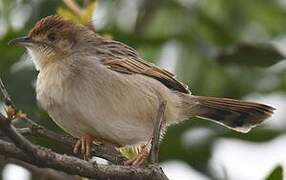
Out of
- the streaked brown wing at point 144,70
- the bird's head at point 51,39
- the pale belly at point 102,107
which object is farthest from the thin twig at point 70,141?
the bird's head at point 51,39

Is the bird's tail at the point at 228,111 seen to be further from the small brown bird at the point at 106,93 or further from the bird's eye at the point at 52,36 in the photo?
the bird's eye at the point at 52,36

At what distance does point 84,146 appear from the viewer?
537cm

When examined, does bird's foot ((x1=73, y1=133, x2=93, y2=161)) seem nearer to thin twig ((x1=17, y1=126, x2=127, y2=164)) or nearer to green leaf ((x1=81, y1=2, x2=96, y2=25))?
thin twig ((x1=17, y1=126, x2=127, y2=164))

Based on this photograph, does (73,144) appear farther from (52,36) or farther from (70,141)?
(52,36)

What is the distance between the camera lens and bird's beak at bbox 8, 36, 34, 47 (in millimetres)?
6031

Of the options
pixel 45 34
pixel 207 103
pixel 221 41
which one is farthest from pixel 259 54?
pixel 45 34

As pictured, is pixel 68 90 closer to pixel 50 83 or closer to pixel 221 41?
pixel 50 83

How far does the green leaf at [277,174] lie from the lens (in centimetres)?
541

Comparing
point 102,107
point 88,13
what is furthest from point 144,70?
point 102,107

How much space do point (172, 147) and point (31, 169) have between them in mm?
1376

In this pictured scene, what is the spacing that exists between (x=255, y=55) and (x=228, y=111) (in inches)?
18.7

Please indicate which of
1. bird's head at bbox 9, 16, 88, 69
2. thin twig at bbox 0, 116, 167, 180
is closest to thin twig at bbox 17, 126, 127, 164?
thin twig at bbox 0, 116, 167, 180

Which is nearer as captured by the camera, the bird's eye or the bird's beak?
the bird's beak

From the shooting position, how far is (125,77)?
5805 millimetres
